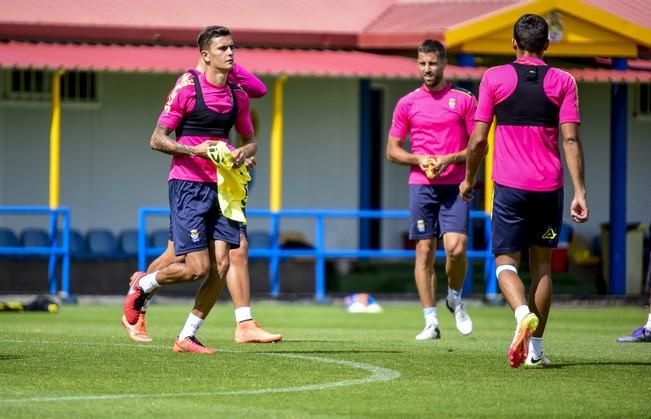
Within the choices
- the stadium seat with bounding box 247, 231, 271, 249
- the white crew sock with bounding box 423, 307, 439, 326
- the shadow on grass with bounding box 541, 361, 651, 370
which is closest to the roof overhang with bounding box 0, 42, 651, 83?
the stadium seat with bounding box 247, 231, 271, 249

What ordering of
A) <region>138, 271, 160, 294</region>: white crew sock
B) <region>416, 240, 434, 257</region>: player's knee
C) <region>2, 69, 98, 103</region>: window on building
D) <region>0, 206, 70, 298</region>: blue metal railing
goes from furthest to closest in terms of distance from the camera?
1. <region>2, 69, 98, 103</region>: window on building
2. <region>0, 206, 70, 298</region>: blue metal railing
3. <region>416, 240, 434, 257</region>: player's knee
4. <region>138, 271, 160, 294</region>: white crew sock

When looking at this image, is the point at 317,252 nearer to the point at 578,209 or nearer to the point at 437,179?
the point at 437,179

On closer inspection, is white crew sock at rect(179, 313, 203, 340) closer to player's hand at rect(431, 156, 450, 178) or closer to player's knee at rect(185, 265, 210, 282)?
player's knee at rect(185, 265, 210, 282)

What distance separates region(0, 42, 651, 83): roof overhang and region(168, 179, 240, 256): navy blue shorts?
944 cm

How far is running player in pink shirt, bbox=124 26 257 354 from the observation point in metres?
10.7

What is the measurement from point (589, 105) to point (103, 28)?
8.53 meters

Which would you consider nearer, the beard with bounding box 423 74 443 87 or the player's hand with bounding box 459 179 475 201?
the player's hand with bounding box 459 179 475 201

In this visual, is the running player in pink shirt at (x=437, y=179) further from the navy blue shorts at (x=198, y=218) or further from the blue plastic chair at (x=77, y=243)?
the blue plastic chair at (x=77, y=243)

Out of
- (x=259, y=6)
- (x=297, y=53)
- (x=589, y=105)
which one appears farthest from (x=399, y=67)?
(x=589, y=105)

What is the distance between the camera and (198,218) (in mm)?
10773

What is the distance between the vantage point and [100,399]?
27.0 ft

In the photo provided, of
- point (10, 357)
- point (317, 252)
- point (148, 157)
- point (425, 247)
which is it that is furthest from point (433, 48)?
point (148, 157)

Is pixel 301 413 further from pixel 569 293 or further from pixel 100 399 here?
pixel 569 293

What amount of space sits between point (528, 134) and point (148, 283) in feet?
10.2
